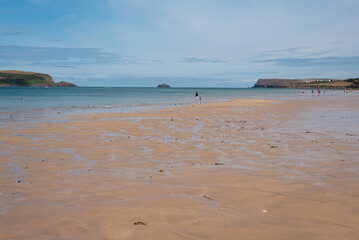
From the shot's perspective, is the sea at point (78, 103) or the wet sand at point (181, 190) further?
the sea at point (78, 103)

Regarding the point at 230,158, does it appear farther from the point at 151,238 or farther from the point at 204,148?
the point at 151,238

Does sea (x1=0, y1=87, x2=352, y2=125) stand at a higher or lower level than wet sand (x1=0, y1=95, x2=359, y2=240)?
higher

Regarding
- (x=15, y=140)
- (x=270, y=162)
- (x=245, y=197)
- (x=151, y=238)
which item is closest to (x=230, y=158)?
(x=270, y=162)

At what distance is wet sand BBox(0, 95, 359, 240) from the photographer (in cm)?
389

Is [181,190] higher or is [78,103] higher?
[78,103]

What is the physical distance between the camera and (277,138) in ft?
37.3

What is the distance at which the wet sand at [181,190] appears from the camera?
389 cm

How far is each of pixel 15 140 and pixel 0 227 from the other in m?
8.55

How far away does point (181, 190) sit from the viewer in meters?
5.49

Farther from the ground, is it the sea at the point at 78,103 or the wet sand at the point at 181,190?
the sea at the point at 78,103

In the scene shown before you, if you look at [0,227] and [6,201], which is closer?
[0,227]

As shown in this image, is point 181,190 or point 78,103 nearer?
point 181,190

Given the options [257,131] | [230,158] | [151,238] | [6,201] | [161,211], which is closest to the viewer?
[151,238]

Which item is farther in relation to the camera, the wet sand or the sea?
the sea
